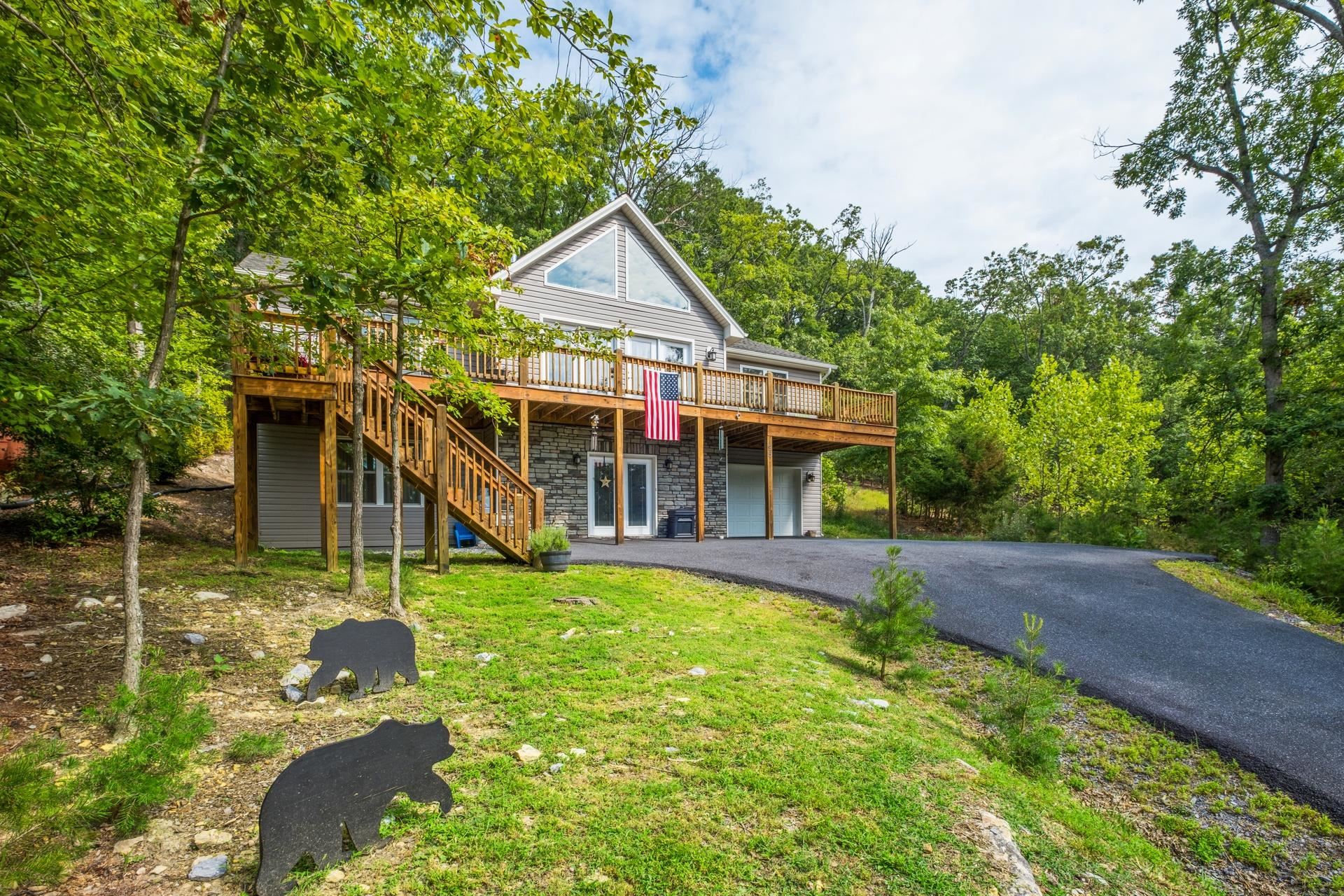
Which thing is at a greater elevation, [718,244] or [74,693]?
[718,244]

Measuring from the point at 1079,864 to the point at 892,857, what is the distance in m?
1.07

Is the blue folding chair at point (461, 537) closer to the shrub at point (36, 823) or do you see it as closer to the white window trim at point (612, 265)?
the white window trim at point (612, 265)

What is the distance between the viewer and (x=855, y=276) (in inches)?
1232

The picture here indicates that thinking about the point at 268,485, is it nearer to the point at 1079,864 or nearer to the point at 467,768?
the point at 467,768

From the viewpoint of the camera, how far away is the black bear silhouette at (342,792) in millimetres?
2145

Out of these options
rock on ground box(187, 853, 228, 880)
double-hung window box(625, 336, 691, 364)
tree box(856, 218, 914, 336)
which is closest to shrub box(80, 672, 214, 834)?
rock on ground box(187, 853, 228, 880)

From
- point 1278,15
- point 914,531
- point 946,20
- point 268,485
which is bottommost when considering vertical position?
point 914,531

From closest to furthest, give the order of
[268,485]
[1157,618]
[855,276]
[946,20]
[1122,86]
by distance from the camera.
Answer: [946,20], [1157,618], [268,485], [1122,86], [855,276]

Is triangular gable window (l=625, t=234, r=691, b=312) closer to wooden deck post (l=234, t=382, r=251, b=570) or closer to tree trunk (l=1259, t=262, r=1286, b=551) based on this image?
wooden deck post (l=234, t=382, r=251, b=570)

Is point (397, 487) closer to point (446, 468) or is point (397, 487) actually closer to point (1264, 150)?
point (446, 468)

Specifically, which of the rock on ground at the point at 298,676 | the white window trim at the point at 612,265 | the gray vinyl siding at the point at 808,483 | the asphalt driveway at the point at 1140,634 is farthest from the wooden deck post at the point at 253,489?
the gray vinyl siding at the point at 808,483

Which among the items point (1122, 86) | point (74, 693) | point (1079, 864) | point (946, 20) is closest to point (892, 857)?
point (1079, 864)

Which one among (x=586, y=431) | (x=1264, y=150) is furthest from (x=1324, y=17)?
(x=586, y=431)

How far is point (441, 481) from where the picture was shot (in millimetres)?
7559
